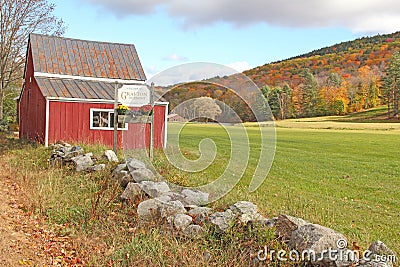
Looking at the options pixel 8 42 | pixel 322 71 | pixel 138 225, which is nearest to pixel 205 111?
pixel 138 225

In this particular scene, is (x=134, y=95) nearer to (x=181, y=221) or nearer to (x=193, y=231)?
(x=181, y=221)

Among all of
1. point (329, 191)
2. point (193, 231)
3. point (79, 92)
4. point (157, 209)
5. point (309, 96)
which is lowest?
point (329, 191)

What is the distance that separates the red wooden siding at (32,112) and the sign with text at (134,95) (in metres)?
6.97

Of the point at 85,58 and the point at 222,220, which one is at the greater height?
the point at 85,58

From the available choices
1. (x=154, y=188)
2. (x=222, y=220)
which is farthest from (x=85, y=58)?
(x=222, y=220)

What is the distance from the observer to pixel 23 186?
9.39 meters

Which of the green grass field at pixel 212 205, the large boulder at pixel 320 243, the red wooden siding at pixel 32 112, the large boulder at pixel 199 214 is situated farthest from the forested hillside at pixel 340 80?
the large boulder at pixel 320 243

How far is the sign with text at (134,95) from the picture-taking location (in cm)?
1338

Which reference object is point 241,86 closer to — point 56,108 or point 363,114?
point 56,108

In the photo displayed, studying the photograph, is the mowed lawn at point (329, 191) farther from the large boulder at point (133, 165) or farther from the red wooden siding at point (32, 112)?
the red wooden siding at point (32, 112)

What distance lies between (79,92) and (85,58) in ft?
13.9

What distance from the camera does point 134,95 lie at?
13.6m

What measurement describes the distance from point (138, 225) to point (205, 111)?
337 cm

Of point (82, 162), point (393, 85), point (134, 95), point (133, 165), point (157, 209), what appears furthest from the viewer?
point (393, 85)
